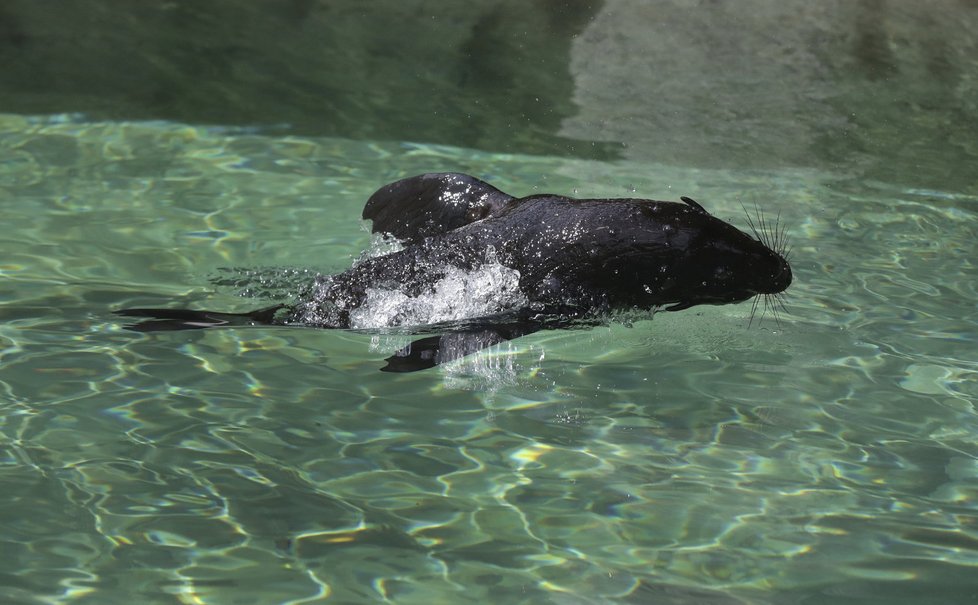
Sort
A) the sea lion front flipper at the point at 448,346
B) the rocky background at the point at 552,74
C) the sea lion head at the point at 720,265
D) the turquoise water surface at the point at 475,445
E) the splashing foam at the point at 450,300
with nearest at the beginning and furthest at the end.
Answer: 1. the turquoise water surface at the point at 475,445
2. the sea lion front flipper at the point at 448,346
3. the sea lion head at the point at 720,265
4. the splashing foam at the point at 450,300
5. the rocky background at the point at 552,74

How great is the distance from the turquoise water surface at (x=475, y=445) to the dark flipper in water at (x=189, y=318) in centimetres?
6

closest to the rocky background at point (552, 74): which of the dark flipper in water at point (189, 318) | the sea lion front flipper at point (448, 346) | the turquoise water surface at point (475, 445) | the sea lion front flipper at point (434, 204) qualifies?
the turquoise water surface at point (475, 445)

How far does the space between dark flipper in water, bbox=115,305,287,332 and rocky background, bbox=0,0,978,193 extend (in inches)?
141

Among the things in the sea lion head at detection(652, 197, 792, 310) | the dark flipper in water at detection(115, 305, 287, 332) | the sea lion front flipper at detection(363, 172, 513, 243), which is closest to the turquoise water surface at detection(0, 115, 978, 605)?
the dark flipper in water at detection(115, 305, 287, 332)

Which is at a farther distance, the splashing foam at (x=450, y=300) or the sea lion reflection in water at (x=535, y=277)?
the splashing foam at (x=450, y=300)

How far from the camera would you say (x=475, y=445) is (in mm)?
4109

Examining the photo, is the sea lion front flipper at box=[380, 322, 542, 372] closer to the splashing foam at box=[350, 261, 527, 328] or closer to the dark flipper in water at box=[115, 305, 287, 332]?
the splashing foam at box=[350, 261, 527, 328]

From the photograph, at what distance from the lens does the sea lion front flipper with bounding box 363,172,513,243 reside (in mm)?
5398

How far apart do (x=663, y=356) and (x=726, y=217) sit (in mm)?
2461

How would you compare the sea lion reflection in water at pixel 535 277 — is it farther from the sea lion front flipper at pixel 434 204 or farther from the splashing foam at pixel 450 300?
the sea lion front flipper at pixel 434 204

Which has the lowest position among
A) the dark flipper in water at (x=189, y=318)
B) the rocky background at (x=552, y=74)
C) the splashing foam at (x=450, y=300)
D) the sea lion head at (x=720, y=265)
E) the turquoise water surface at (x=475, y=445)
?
the turquoise water surface at (x=475, y=445)

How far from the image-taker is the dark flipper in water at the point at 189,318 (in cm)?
481

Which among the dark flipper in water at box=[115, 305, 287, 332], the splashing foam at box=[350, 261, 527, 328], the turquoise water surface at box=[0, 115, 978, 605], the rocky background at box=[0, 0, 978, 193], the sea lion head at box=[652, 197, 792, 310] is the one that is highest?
the rocky background at box=[0, 0, 978, 193]

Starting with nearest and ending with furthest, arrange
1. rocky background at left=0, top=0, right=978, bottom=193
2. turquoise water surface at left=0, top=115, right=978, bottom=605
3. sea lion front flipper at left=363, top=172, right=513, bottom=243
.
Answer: turquoise water surface at left=0, top=115, right=978, bottom=605 → sea lion front flipper at left=363, top=172, right=513, bottom=243 → rocky background at left=0, top=0, right=978, bottom=193
